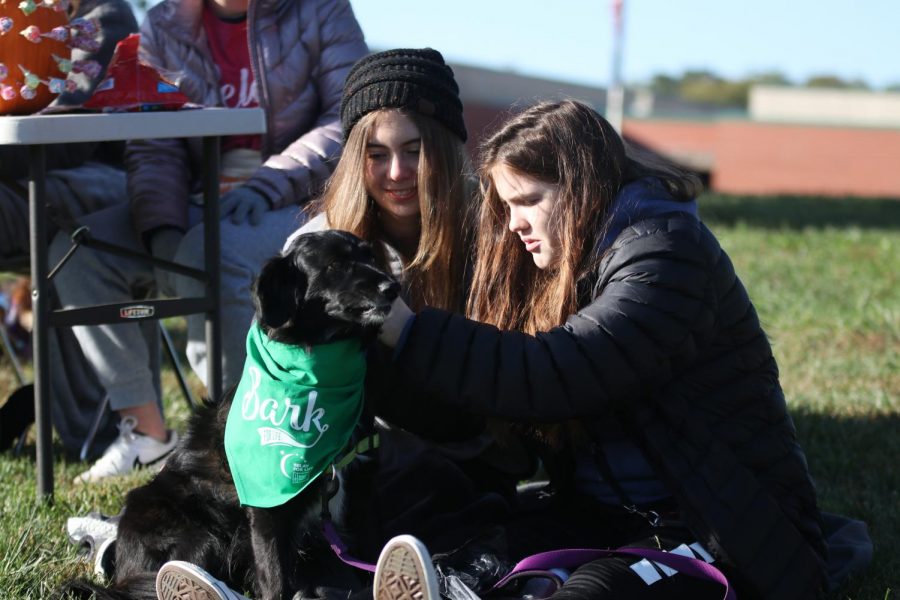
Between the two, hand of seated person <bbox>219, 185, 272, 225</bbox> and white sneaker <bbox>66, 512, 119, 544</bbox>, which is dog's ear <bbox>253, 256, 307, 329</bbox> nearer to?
white sneaker <bbox>66, 512, 119, 544</bbox>

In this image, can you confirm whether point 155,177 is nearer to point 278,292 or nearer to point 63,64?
point 63,64

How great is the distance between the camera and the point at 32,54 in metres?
3.60

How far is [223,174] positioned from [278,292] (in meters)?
1.70

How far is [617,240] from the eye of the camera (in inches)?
108

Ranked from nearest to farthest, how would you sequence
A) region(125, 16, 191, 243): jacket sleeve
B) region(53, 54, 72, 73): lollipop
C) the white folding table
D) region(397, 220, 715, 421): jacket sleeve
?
region(397, 220, 715, 421): jacket sleeve
the white folding table
region(53, 54, 72, 73): lollipop
region(125, 16, 191, 243): jacket sleeve

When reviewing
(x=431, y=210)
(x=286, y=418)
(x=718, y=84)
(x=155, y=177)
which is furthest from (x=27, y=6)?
(x=718, y=84)

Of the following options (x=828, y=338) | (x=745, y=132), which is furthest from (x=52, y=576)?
(x=745, y=132)

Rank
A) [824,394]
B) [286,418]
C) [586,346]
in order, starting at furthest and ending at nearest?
[824,394]
[286,418]
[586,346]

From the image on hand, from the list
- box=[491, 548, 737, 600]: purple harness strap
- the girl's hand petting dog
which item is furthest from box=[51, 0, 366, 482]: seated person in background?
box=[491, 548, 737, 600]: purple harness strap

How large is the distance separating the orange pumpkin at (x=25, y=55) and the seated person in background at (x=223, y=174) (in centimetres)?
60

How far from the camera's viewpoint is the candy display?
3564mm

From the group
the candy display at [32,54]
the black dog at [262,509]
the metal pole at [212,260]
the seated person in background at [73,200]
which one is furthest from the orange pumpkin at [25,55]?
the black dog at [262,509]

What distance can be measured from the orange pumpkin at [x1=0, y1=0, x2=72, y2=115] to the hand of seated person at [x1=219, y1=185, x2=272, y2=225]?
735 millimetres

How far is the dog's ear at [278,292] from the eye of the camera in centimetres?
275
